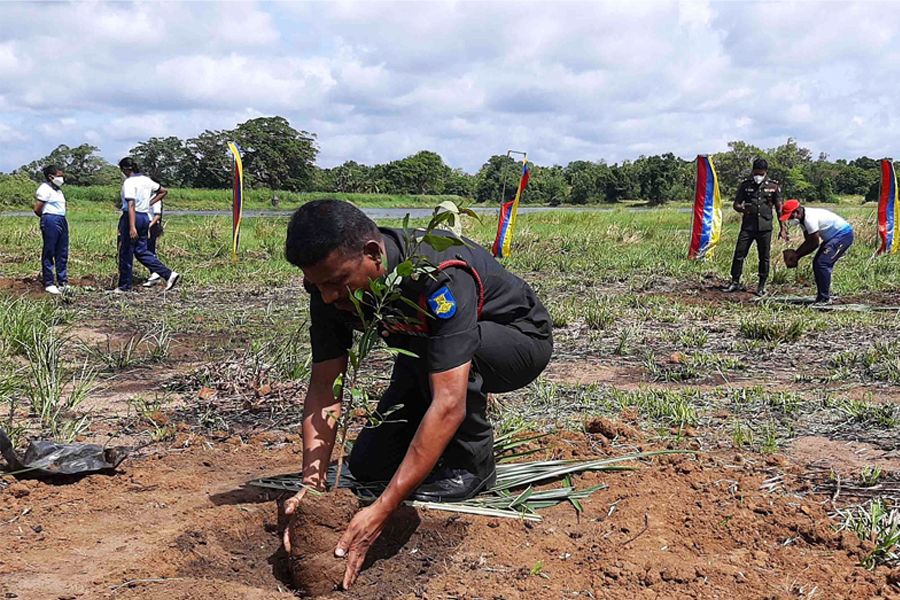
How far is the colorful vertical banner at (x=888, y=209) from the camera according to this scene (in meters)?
11.8

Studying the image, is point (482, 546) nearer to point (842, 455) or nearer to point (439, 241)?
point (439, 241)

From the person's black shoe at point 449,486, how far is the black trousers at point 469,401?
25mm

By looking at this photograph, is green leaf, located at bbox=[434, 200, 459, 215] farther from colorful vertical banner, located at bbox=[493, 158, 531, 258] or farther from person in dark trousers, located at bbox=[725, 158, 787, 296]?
colorful vertical banner, located at bbox=[493, 158, 531, 258]

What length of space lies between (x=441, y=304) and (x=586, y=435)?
1.39 metres

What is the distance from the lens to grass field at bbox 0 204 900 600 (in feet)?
7.04

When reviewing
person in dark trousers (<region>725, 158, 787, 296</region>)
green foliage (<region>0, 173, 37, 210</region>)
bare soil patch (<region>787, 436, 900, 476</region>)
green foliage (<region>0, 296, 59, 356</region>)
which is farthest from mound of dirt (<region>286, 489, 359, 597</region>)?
green foliage (<region>0, 173, 37, 210</region>)

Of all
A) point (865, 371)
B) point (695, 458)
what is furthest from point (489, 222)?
point (695, 458)

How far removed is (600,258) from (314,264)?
9.98m

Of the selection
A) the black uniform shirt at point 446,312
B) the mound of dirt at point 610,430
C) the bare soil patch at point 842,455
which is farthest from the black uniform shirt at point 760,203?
the black uniform shirt at point 446,312

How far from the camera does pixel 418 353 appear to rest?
7.84ft

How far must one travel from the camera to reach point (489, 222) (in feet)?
65.4

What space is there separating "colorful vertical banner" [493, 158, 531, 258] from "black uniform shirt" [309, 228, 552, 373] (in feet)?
29.7

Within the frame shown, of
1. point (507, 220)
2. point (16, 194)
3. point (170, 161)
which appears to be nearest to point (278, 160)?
point (170, 161)

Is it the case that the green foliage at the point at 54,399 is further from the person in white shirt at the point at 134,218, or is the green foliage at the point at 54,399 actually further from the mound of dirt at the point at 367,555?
the person in white shirt at the point at 134,218
